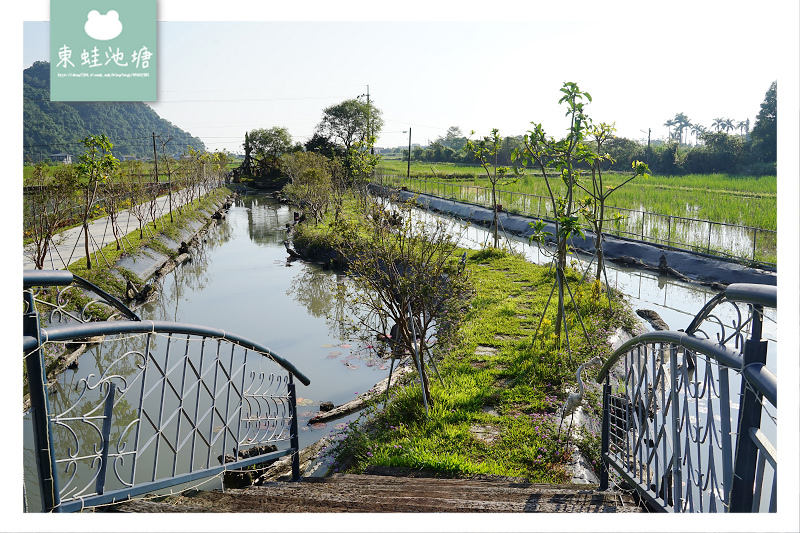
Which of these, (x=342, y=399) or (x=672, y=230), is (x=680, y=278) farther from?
(x=342, y=399)

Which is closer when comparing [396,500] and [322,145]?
[396,500]

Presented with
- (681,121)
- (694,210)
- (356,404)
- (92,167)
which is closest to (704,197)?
(694,210)

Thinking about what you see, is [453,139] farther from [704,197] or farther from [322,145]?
[704,197]

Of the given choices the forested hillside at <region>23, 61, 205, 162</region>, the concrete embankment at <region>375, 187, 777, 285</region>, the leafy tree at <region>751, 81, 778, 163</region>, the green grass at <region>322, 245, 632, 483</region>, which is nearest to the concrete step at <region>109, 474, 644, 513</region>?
the green grass at <region>322, 245, 632, 483</region>

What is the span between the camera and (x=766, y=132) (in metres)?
26.3

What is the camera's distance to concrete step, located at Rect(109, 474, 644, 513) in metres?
2.42

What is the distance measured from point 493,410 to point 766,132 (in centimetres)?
2719

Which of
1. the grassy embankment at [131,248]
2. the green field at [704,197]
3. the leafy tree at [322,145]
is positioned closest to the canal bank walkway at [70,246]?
the grassy embankment at [131,248]

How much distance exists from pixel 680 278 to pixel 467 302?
219 inches

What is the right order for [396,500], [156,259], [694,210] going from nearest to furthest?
1. [396,500]
2. [156,259]
3. [694,210]

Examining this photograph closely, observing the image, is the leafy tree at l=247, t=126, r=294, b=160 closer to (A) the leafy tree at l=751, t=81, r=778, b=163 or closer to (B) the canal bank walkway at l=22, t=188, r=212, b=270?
(B) the canal bank walkway at l=22, t=188, r=212, b=270

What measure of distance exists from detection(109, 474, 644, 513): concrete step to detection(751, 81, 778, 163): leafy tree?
27236mm

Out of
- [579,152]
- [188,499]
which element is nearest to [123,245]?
[579,152]

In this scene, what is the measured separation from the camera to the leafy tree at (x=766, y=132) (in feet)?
84.3
